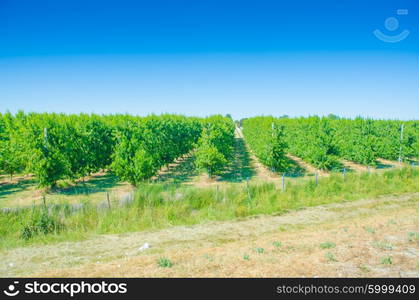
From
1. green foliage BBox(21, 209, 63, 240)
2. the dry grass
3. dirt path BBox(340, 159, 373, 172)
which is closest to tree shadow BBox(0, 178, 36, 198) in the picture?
green foliage BBox(21, 209, 63, 240)

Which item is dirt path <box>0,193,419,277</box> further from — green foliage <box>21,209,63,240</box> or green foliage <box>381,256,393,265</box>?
green foliage <box>21,209,63,240</box>

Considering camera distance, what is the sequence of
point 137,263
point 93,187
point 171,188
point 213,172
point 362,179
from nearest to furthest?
point 137,263, point 171,188, point 362,179, point 93,187, point 213,172

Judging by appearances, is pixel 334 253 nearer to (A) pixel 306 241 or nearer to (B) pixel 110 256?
(A) pixel 306 241

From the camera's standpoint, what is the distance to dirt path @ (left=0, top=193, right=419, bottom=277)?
575 cm

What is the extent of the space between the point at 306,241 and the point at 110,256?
5.82 metres

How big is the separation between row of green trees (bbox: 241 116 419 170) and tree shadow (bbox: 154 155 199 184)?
676cm

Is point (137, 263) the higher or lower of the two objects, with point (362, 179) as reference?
lower

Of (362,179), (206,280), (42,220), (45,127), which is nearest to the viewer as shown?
(206,280)

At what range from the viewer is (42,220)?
30.2ft

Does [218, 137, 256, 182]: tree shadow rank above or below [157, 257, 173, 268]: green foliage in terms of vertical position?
above

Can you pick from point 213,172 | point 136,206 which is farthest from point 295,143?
point 136,206

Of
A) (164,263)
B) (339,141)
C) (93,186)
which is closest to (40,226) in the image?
(164,263)

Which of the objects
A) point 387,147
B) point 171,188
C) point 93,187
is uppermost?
point 387,147

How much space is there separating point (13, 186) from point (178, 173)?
12.5 meters
